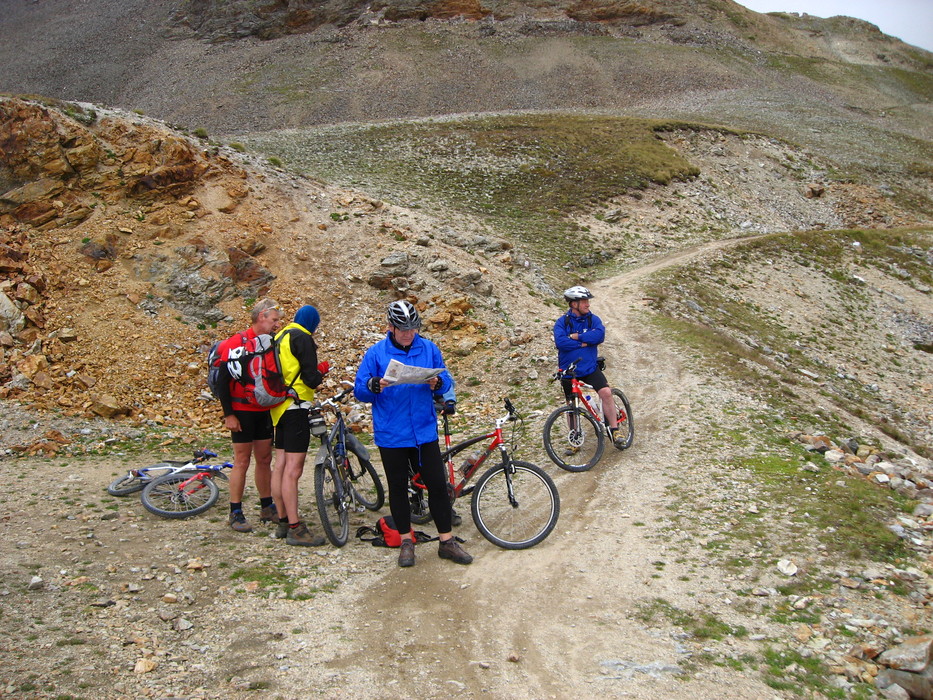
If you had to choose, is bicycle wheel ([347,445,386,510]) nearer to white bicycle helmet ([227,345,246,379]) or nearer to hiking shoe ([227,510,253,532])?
hiking shoe ([227,510,253,532])

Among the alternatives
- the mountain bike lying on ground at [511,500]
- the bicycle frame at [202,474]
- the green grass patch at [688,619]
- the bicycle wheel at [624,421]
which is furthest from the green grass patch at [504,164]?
the green grass patch at [688,619]

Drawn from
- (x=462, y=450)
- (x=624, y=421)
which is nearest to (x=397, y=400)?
(x=462, y=450)

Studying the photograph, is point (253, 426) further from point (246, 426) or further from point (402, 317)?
point (402, 317)

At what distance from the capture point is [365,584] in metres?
5.91

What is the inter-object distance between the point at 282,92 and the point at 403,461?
63560mm

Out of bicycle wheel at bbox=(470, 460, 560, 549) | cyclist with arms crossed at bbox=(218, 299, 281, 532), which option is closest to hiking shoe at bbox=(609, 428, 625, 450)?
bicycle wheel at bbox=(470, 460, 560, 549)

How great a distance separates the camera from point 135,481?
793 centimetres

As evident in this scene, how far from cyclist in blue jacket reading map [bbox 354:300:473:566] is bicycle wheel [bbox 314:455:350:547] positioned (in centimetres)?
75

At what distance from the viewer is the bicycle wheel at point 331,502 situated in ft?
21.6

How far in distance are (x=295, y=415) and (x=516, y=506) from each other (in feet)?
Answer: 8.14

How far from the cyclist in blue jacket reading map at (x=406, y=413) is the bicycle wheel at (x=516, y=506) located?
0.44 metres

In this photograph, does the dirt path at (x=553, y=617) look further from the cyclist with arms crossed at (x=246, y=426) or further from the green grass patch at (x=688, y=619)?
the cyclist with arms crossed at (x=246, y=426)

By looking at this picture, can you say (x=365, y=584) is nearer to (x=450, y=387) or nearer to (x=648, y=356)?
(x=450, y=387)

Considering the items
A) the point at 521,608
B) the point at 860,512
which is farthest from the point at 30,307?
the point at 860,512
